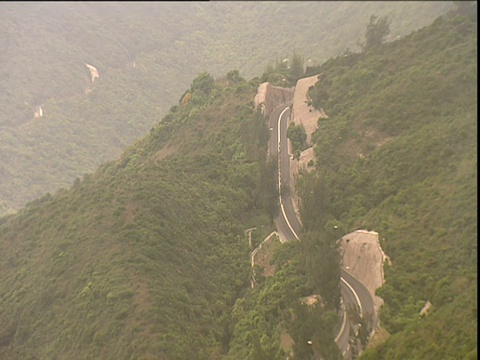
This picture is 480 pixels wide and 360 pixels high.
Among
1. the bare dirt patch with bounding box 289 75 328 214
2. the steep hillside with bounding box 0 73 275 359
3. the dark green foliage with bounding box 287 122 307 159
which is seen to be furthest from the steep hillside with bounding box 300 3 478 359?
the steep hillside with bounding box 0 73 275 359

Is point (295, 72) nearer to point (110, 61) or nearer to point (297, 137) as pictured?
point (297, 137)

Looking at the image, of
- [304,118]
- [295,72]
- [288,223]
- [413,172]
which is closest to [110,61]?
[295,72]

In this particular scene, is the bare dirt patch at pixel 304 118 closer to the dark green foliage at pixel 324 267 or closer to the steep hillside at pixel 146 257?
the steep hillside at pixel 146 257

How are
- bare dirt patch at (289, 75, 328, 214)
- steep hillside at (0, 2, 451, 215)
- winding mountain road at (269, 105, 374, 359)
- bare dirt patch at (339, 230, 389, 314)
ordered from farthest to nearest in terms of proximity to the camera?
steep hillside at (0, 2, 451, 215)
bare dirt patch at (289, 75, 328, 214)
bare dirt patch at (339, 230, 389, 314)
winding mountain road at (269, 105, 374, 359)

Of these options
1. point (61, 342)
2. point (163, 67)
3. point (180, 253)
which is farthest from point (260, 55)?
point (61, 342)

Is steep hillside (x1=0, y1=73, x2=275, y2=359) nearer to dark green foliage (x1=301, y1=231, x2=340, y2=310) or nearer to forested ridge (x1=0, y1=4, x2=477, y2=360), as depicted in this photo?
forested ridge (x1=0, y1=4, x2=477, y2=360)

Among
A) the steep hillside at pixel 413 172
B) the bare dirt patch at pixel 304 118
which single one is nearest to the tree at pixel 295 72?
the bare dirt patch at pixel 304 118
